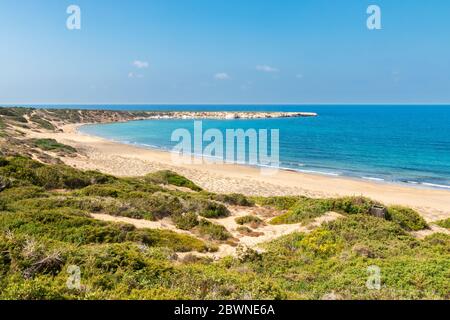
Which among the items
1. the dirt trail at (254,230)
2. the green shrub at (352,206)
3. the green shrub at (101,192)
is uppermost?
the green shrub at (101,192)

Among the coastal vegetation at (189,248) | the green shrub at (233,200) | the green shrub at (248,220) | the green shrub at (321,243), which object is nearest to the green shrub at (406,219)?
the coastal vegetation at (189,248)

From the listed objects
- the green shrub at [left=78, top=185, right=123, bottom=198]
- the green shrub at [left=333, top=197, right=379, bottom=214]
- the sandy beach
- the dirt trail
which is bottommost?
the sandy beach

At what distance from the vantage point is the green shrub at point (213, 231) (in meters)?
12.8

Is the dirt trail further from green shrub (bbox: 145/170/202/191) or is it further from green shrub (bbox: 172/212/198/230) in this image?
green shrub (bbox: 145/170/202/191)

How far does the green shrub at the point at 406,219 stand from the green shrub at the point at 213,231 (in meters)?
7.35

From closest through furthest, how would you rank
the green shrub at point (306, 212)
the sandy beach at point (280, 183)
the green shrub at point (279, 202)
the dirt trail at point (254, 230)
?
1. the dirt trail at point (254, 230)
2. the green shrub at point (306, 212)
3. the green shrub at point (279, 202)
4. the sandy beach at point (280, 183)

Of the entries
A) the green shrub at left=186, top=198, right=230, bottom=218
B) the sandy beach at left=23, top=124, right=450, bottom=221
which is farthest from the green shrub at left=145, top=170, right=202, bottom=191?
the green shrub at left=186, top=198, right=230, bottom=218

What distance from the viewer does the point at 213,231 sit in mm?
13023

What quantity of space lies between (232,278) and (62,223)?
6.34 meters

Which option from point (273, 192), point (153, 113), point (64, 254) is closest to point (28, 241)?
point (64, 254)

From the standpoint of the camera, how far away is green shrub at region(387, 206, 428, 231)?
48.2ft

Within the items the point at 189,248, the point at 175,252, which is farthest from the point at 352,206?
the point at 175,252

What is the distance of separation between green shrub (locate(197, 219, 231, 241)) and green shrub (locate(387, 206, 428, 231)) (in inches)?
290

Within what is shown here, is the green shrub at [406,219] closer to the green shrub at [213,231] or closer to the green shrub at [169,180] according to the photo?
the green shrub at [213,231]
